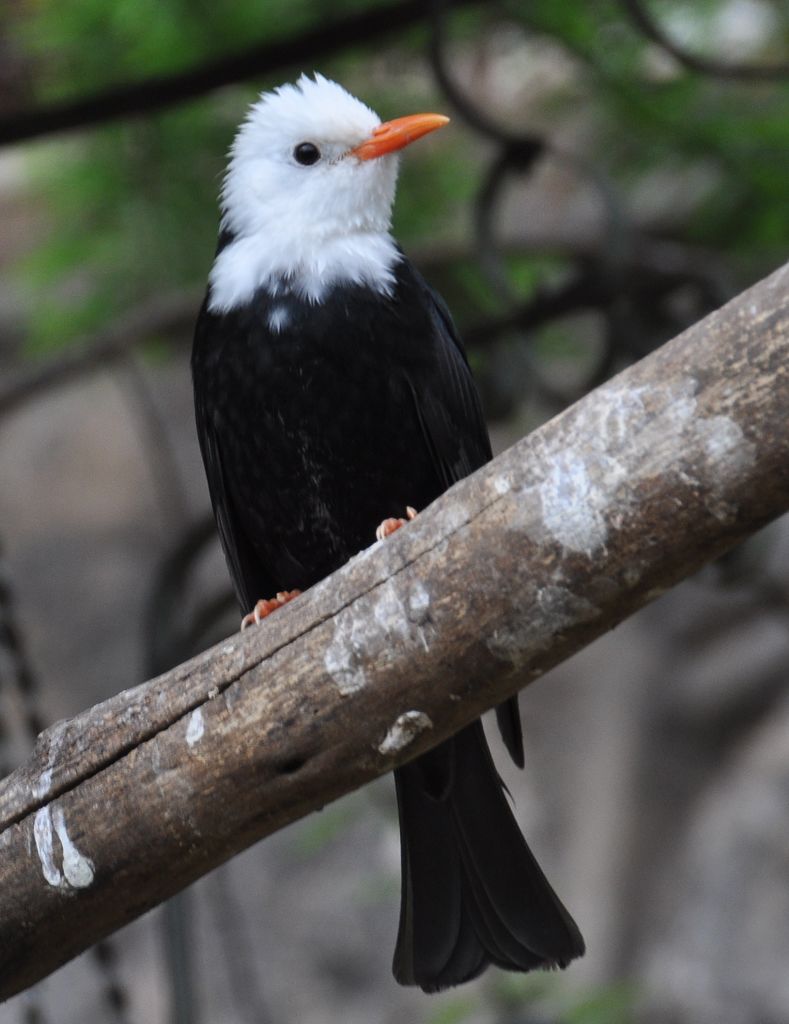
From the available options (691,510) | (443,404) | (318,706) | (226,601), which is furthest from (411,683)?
(226,601)

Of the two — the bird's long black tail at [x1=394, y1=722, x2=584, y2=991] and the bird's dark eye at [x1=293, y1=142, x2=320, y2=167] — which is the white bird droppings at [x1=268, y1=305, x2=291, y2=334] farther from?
the bird's long black tail at [x1=394, y1=722, x2=584, y2=991]

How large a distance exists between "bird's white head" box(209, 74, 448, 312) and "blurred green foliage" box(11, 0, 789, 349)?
0.90 meters

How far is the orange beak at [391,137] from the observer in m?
2.58

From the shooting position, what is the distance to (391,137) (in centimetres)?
263

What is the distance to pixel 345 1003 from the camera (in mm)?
5043

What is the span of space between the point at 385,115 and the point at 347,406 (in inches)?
73.9

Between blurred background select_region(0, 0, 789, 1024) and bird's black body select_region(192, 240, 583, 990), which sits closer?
bird's black body select_region(192, 240, 583, 990)

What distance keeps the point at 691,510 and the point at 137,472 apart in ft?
15.0

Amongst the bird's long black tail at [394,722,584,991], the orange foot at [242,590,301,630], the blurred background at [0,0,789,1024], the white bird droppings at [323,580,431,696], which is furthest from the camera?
the blurred background at [0,0,789,1024]

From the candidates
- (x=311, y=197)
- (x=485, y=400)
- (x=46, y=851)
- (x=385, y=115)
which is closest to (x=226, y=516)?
(x=311, y=197)

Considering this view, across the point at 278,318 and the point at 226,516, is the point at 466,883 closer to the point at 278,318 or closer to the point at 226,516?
the point at 226,516

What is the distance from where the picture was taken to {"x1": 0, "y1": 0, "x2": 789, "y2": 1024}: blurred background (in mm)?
3537

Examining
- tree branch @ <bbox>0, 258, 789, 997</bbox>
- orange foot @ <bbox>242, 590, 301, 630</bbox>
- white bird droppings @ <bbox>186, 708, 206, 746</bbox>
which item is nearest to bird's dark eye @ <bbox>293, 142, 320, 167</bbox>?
orange foot @ <bbox>242, 590, 301, 630</bbox>

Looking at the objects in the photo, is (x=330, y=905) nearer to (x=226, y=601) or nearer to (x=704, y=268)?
(x=226, y=601)
